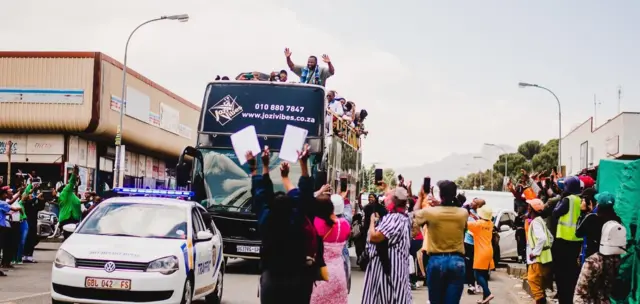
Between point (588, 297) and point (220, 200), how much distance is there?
33.8ft

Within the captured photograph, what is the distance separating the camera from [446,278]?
9.46m

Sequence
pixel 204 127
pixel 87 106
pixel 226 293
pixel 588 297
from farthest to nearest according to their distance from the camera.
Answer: pixel 87 106 → pixel 204 127 → pixel 226 293 → pixel 588 297

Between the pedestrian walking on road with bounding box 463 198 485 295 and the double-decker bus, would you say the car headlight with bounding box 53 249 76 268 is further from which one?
the double-decker bus

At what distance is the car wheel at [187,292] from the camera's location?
1120 centimetres

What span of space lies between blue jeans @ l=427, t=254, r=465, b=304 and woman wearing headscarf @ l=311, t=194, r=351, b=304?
1230 millimetres

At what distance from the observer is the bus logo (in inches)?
743

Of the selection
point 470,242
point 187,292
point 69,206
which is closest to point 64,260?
point 187,292

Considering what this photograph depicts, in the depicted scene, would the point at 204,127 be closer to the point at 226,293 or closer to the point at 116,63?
the point at 226,293

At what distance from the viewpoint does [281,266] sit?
6949mm

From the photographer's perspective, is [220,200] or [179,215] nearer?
[179,215]

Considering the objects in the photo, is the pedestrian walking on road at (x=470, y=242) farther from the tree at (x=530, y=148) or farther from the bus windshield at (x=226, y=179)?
the tree at (x=530, y=148)

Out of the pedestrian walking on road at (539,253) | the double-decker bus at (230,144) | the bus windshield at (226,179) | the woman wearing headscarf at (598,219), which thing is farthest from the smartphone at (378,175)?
the bus windshield at (226,179)

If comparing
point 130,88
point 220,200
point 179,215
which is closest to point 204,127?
point 220,200

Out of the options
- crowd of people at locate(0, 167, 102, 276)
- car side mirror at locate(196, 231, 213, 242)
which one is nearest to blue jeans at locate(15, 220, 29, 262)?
crowd of people at locate(0, 167, 102, 276)
